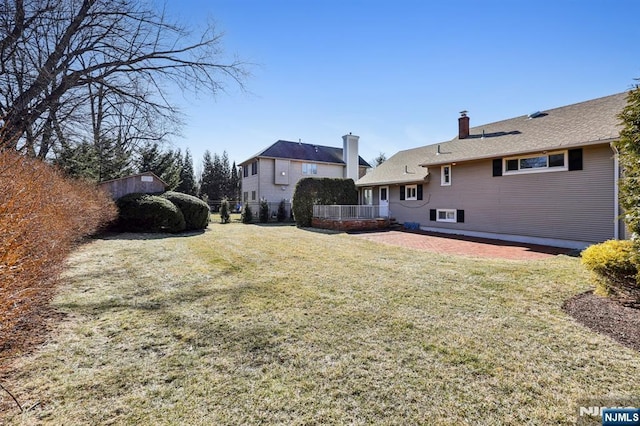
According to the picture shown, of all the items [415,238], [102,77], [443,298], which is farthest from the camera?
[415,238]

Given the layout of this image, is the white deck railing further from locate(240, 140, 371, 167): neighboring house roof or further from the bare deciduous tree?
the bare deciduous tree

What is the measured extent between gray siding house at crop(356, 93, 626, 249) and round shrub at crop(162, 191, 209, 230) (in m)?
10.7

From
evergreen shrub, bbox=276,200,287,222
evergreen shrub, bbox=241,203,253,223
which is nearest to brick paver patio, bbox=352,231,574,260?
evergreen shrub, bbox=241,203,253,223

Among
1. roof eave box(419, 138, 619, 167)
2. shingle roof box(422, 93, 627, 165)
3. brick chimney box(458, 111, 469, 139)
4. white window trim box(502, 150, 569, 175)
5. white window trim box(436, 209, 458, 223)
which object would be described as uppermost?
brick chimney box(458, 111, 469, 139)

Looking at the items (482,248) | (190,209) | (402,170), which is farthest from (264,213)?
(482,248)

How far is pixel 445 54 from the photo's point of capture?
10.8m

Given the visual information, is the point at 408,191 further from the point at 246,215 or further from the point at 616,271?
the point at 616,271

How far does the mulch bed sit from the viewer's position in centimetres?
330

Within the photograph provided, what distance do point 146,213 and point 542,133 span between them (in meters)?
16.6

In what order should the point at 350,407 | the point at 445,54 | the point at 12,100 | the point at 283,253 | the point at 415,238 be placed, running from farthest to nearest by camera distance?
the point at 415,238
the point at 445,54
the point at 283,253
the point at 12,100
the point at 350,407

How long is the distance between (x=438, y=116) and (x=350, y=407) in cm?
1874

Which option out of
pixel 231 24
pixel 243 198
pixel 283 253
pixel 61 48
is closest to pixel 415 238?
pixel 283 253

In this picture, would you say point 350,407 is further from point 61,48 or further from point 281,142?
point 281,142

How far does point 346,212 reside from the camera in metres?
16.7
